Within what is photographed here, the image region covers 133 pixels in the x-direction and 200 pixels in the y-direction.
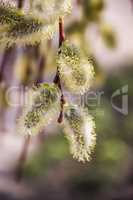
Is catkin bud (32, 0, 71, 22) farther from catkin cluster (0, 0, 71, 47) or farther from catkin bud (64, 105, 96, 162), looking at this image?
A: catkin bud (64, 105, 96, 162)

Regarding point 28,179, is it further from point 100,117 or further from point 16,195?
point 100,117

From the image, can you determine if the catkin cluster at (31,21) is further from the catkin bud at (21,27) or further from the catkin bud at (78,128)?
the catkin bud at (78,128)

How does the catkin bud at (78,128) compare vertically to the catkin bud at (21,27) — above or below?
below

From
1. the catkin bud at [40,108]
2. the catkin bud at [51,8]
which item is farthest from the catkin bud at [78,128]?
the catkin bud at [51,8]

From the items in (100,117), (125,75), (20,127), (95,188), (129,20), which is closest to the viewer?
(20,127)

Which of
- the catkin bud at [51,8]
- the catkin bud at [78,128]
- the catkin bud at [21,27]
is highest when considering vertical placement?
the catkin bud at [51,8]

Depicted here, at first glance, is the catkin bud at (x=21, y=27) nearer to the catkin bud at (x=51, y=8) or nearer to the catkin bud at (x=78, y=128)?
the catkin bud at (x=51, y=8)

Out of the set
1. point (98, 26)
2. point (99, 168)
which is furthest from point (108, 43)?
point (99, 168)
